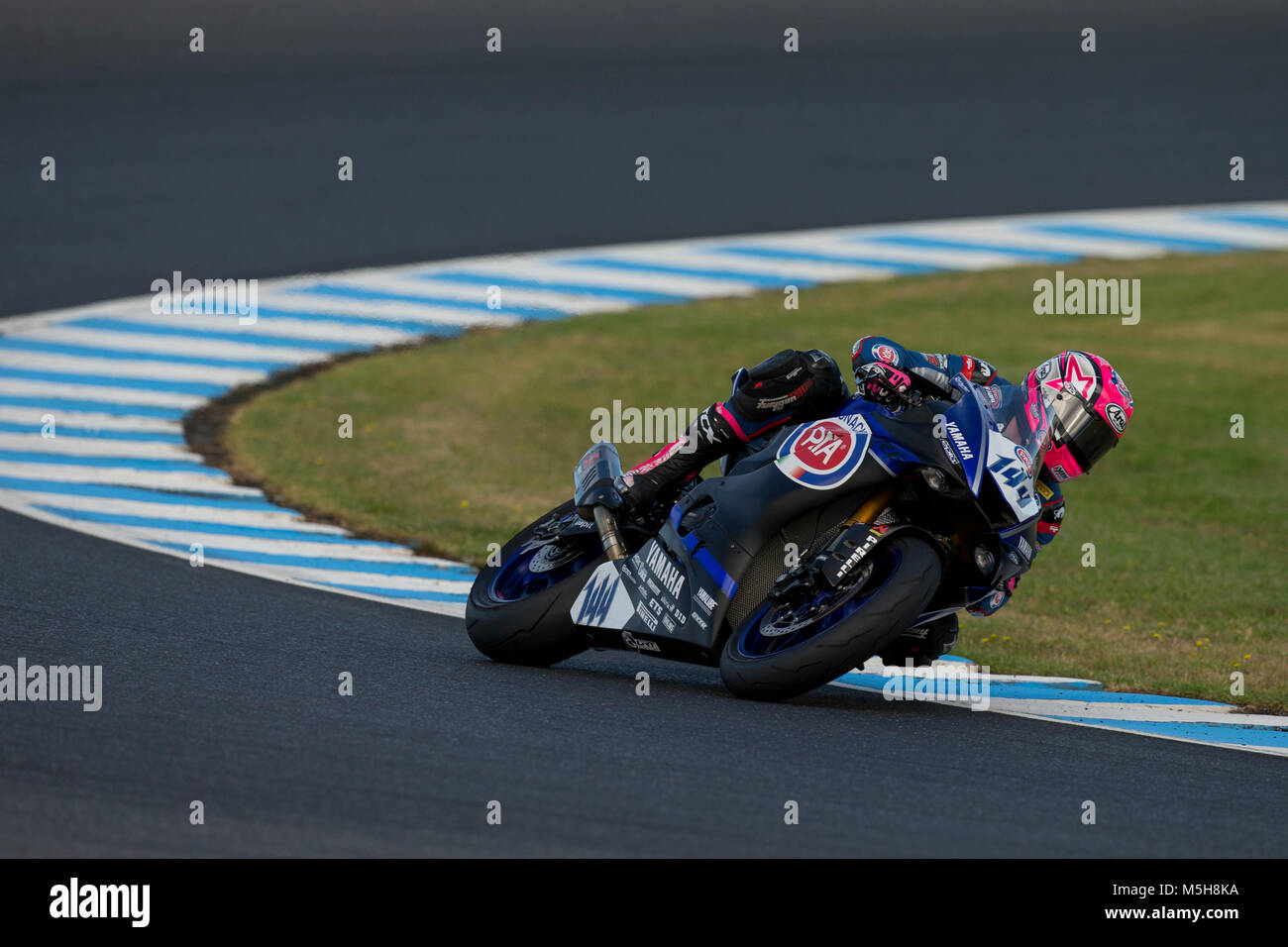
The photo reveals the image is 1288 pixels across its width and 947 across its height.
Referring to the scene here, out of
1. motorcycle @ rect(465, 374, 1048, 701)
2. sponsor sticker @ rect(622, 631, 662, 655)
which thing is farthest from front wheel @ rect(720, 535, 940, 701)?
sponsor sticker @ rect(622, 631, 662, 655)

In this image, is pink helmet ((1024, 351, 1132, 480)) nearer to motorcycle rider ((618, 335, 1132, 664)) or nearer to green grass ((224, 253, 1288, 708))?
motorcycle rider ((618, 335, 1132, 664))

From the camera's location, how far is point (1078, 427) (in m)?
6.71

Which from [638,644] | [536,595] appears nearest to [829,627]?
[638,644]

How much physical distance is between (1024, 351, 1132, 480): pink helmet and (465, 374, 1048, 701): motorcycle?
0.08m

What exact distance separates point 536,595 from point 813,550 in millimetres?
1188

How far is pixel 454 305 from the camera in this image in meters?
15.8

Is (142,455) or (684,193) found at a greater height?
(684,193)

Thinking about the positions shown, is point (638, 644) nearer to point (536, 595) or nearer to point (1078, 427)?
point (536, 595)

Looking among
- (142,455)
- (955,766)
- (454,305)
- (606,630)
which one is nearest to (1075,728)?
(955,766)

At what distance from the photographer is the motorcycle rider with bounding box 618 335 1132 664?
6.66 meters

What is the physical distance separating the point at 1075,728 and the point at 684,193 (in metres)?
12.8

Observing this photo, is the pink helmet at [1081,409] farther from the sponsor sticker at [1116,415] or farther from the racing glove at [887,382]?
the racing glove at [887,382]

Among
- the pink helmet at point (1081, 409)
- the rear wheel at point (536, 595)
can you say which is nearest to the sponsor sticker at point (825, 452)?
the pink helmet at point (1081, 409)
